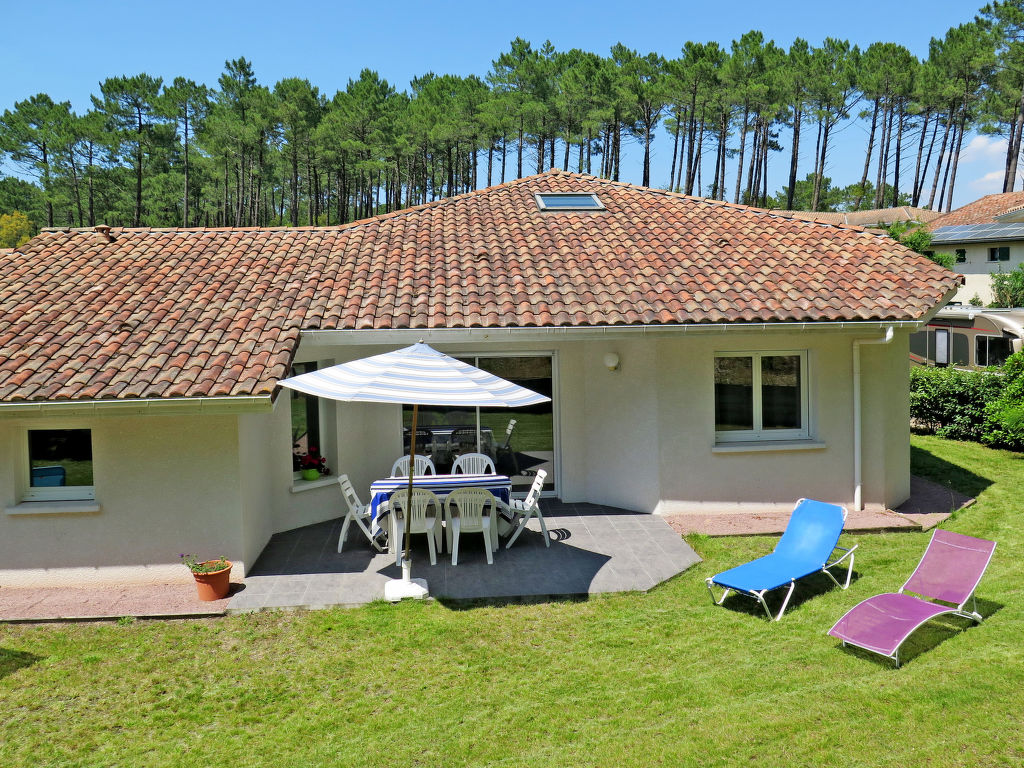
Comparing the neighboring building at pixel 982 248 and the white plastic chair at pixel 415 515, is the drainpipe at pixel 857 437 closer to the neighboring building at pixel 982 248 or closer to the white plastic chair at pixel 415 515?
the white plastic chair at pixel 415 515

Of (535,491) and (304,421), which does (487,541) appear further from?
(304,421)

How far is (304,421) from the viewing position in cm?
1252

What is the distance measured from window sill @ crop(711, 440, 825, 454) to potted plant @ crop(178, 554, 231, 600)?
778 cm

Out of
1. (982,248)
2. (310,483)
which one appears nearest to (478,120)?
(982,248)

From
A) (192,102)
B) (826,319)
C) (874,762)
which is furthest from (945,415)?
(192,102)

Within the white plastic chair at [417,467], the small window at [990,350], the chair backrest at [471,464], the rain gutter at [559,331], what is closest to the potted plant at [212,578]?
the rain gutter at [559,331]

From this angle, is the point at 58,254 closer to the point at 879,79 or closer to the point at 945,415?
the point at 945,415

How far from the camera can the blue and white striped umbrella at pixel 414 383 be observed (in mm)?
7906

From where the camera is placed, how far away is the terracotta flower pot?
29.2 feet

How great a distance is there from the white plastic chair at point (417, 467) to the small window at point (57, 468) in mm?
4596

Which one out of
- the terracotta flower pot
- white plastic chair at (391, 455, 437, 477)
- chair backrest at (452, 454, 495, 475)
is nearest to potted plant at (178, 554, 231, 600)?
the terracotta flower pot

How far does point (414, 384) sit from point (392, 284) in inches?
191

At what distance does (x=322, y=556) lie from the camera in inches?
420

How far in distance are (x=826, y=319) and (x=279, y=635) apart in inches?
363
